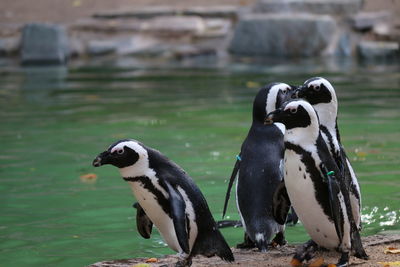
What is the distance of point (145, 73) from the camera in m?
13.6

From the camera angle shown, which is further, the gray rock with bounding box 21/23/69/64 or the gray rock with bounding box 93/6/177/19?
the gray rock with bounding box 93/6/177/19

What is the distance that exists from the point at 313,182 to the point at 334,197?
12 centimetres

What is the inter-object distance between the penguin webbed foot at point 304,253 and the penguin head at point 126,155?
823 millimetres

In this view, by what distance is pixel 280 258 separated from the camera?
424 centimetres

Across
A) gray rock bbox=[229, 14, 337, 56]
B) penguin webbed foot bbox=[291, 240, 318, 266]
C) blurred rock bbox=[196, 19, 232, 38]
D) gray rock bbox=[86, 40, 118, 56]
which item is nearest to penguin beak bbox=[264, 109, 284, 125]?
penguin webbed foot bbox=[291, 240, 318, 266]

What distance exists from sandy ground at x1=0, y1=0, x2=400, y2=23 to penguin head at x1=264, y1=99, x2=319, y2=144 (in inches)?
492

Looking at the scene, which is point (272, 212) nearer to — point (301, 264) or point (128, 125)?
point (301, 264)

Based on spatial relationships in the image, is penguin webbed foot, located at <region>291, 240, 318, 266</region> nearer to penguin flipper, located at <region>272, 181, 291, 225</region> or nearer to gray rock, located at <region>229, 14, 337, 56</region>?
penguin flipper, located at <region>272, 181, 291, 225</region>

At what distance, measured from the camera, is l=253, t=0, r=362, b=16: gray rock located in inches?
589

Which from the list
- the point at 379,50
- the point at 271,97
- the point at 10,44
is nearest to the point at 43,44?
the point at 10,44

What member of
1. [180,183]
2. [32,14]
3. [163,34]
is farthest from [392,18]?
[180,183]

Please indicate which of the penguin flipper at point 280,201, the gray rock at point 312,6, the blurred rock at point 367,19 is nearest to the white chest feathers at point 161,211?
the penguin flipper at point 280,201

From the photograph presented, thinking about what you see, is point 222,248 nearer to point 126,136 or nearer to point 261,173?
point 261,173

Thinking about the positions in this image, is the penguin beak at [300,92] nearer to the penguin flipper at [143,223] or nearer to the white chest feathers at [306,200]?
the white chest feathers at [306,200]
